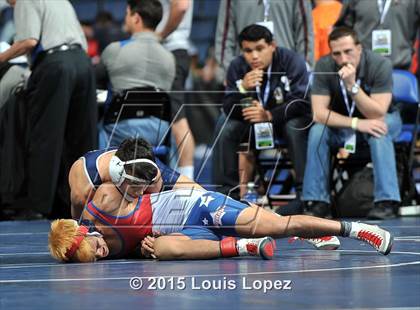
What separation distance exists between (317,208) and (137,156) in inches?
133

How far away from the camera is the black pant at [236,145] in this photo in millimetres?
9852

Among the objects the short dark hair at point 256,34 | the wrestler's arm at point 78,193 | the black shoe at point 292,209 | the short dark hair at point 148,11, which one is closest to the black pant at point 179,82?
the short dark hair at point 148,11

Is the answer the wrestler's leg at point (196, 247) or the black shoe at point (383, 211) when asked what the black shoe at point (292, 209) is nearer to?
the black shoe at point (383, 211)

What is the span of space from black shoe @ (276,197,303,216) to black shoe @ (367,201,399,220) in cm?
55

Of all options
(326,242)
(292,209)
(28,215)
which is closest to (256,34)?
(292,209)

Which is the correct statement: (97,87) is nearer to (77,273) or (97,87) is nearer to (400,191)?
(400,191)

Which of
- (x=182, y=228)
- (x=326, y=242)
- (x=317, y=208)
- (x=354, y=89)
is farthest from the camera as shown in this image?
(x=317, y=208)

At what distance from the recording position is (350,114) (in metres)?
9.68

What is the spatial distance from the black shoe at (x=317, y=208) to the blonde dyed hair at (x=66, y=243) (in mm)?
3449

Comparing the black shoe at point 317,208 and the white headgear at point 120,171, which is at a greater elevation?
the white headgear at point 120,171

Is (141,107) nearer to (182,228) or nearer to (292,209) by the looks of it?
(292,209)

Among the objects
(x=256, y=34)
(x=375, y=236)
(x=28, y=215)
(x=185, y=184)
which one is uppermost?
(x=256, y=34)

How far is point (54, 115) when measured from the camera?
32.5 ft

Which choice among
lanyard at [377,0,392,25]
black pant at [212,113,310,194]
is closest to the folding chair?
black pant at [212,113,310,194]
